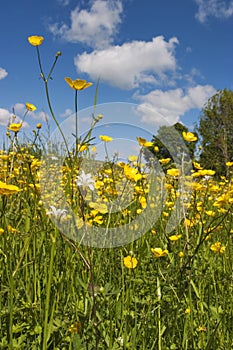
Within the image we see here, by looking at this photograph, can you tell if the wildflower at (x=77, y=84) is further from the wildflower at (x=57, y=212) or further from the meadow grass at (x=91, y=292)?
the wildflower at (x=57, y=212)

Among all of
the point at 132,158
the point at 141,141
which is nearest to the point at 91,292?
the point at 141,141

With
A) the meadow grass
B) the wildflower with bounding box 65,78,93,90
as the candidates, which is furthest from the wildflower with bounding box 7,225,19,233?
the wildflower with bounding box 65,78,93,90

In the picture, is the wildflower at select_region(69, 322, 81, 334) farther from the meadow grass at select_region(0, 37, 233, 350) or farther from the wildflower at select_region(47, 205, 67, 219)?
the wildflower at select_region(47, 205, 67, 219)

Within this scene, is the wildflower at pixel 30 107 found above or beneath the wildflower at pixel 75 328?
above

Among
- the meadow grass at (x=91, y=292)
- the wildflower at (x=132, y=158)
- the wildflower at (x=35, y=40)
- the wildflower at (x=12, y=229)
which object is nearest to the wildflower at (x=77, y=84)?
the meadow grass at (x=91, y=292)

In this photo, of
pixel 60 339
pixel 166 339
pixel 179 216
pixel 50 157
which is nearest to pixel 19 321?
pixel 60 339

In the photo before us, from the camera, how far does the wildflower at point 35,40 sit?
122 centimetres

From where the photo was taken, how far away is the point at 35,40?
1243mm

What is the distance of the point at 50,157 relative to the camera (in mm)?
2027

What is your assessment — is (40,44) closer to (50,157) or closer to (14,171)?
(50,157)

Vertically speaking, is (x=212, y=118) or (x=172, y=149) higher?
(x=212, y=118)

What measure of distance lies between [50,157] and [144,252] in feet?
2.40

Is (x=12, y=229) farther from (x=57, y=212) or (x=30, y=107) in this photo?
(x=30, y=107)

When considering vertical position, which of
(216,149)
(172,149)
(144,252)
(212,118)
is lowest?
(144,252)
